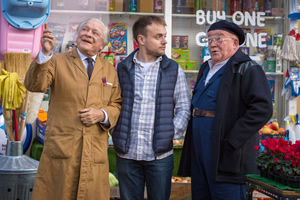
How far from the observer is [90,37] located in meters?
2.73

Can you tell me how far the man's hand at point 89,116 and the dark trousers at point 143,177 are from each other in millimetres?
404

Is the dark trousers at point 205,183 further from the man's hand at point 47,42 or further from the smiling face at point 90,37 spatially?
the man's hand at point 47,42

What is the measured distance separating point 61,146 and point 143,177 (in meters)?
0.65

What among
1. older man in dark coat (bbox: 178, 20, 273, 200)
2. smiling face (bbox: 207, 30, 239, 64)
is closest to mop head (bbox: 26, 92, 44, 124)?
older man in dark coat (bbox: 178, 20, 273, 200)

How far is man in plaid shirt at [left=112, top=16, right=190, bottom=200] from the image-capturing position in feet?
9.29

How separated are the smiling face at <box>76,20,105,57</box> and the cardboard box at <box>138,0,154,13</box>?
260 cm

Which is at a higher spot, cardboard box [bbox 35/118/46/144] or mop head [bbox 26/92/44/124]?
mop head [bbox 26/92/44/124]

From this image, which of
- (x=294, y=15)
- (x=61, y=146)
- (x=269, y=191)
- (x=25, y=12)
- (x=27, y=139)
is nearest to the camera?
(x=269, y=191)

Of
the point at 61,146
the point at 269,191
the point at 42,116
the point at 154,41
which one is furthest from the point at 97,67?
the point at 42,116

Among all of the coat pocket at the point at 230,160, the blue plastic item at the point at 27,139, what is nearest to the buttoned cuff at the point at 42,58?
the coat pocket at the point at 230,160

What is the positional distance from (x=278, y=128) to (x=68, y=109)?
133 inches

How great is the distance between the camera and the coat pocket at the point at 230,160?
2.66 m

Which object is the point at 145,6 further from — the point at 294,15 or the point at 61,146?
the point at 61,146

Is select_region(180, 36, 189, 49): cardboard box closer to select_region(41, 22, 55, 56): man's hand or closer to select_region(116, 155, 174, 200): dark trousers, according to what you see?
select_region(116, 155, 174, 200): dark trousers
